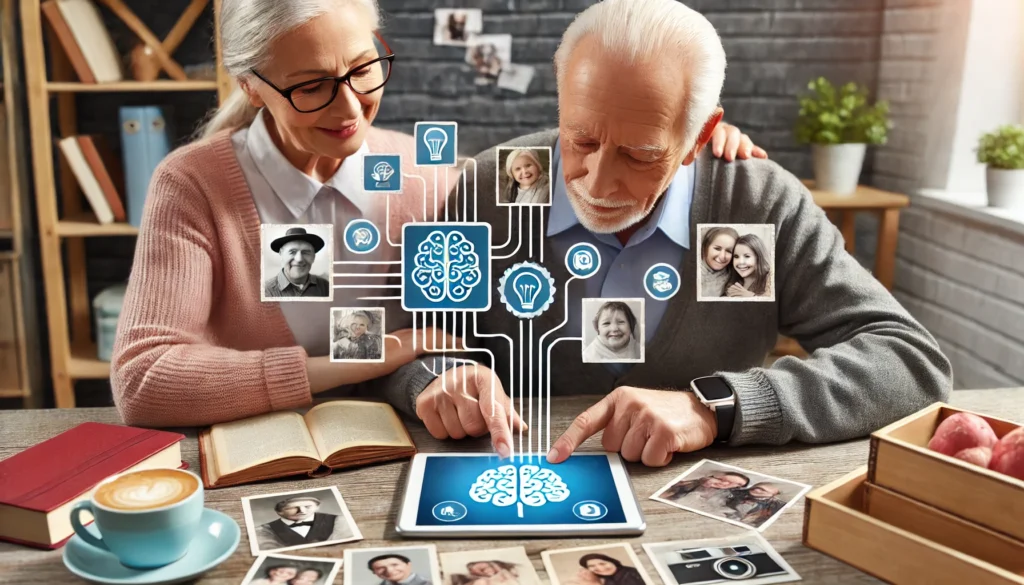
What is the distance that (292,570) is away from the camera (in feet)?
3.18

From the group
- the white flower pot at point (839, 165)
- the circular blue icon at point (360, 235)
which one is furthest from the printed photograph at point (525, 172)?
the white flower pot at point (839, 165)

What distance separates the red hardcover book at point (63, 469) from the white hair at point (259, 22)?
1.81 ft

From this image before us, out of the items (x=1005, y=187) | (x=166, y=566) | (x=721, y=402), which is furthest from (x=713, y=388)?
(x=1005, y=187)

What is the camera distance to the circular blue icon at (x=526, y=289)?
4.13ft

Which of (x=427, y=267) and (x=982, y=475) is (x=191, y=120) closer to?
(x=427, y=267)

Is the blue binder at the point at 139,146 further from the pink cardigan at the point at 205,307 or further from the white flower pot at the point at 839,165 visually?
the white flower pot at the point at 839,165

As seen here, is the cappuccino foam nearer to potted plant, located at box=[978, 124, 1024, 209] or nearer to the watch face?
the watch face

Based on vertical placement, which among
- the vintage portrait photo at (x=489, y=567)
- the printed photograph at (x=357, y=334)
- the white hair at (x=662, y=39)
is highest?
the white hair at (x=662, y=39)

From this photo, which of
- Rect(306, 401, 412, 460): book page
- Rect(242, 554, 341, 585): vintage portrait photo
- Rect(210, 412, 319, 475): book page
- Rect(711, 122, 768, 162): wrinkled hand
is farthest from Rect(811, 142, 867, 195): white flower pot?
Rect(242, 554, 341, 585): vintage portrait photo

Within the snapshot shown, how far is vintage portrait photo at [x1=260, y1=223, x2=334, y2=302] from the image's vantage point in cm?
124

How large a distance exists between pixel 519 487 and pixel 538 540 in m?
0.12

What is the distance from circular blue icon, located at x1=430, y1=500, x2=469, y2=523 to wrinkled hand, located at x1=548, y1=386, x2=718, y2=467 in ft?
Result: 0.56

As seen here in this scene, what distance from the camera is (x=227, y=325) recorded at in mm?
1507

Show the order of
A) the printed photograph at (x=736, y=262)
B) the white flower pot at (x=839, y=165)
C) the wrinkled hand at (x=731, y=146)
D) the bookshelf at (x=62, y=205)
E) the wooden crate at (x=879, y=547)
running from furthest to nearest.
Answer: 1. the white flower pot at (x=839, y=165)
2. the bookshelf at (x=62, y=205)
3. the wrinkled hand at (x=731, y=146)
4. the printed photograph at (x=736, y=262)
5. the wooden crate at (x=879, y=547)
